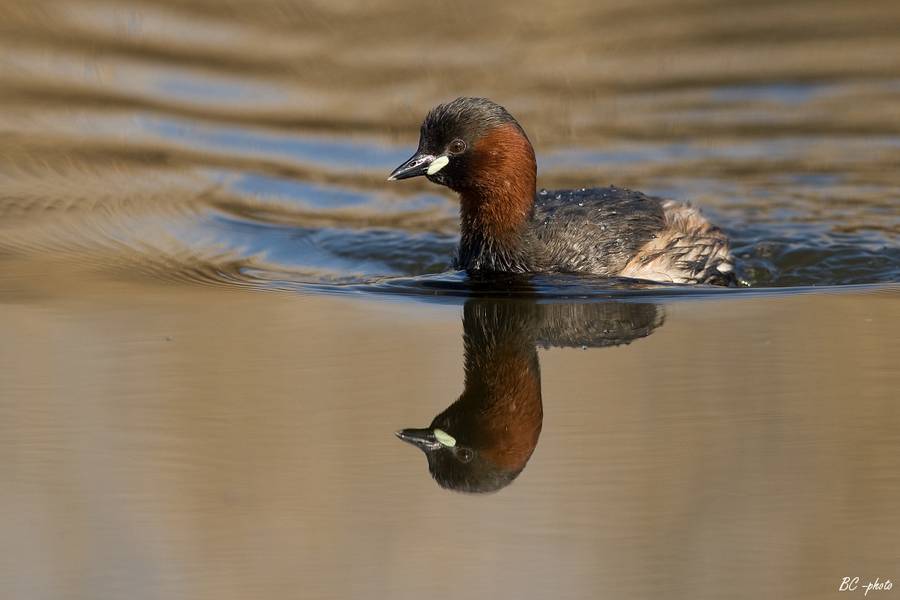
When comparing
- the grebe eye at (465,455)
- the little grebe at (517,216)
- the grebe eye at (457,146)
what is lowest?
the grebe eye at (465,455)

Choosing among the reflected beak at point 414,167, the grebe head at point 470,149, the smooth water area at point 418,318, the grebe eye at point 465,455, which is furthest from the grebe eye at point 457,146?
the grebe eye at point 465,455

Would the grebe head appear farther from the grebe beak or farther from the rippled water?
the rippled water

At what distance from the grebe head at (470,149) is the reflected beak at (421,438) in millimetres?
2709

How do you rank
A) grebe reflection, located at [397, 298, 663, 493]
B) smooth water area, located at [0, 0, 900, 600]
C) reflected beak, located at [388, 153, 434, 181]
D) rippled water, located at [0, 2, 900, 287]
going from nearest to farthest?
smooth water area, located at [0, 0, 900, 600]
grebe reflection, located at [397, 298, 663, 493]
reflected beak, located at [388, 153, 434, 181]
rippled water, located at [0, 2, 900, 287]

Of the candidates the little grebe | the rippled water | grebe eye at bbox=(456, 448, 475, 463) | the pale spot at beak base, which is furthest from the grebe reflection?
the rippled water

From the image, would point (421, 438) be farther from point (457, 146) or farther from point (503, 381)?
point (457, 146)

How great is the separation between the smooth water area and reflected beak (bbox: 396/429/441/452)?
9cm

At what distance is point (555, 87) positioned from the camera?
42.5 ft

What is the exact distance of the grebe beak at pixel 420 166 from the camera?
853 centimetres

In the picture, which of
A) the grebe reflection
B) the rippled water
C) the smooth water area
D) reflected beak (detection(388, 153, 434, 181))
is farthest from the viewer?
the rippled water

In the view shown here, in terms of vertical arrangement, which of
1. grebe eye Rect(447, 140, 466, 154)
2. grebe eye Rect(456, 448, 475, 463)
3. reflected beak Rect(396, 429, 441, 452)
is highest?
grebe eye Rect(447, 140, 466, 154)

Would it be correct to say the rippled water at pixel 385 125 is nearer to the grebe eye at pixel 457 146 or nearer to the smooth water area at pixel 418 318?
the smooth water area at pixel 418 318

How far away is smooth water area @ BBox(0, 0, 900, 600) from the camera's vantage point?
515 centimetres

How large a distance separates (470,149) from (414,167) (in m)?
0.35
